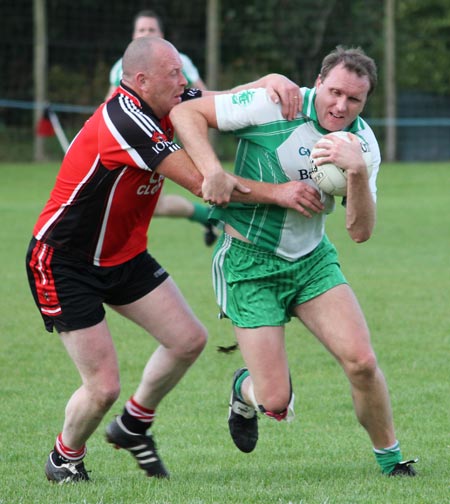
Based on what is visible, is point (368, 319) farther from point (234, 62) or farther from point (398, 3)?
point (398, 3)

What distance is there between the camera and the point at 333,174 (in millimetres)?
5250

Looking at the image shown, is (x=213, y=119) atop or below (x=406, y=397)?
atop

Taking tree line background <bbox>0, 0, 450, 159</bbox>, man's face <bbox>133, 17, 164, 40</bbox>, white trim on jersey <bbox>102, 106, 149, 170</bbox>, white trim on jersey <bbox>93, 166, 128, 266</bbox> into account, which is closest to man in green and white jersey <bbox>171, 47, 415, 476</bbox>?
white trim on jersey <bbox>102, 106, 149, 170</bbox>

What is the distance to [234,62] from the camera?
2769cm

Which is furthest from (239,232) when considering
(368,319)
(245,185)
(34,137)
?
(34,137)

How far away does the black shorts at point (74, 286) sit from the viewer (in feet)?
17.8

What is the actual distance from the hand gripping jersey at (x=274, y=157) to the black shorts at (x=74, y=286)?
24.1 inches

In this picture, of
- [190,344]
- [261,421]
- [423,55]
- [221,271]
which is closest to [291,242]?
[221,271]

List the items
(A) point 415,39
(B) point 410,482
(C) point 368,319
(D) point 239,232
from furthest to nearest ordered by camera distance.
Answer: (A) point 415,39 → (C) point 368,319 → (D) point 239,232 → (B) point 410,482

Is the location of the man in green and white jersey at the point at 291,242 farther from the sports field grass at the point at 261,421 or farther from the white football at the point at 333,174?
the sports field grass at the point at 261,421

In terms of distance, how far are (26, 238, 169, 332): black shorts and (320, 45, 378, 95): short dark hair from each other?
1.34 m

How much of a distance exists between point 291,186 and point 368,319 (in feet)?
15.1

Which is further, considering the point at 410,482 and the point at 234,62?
the point at 234,62

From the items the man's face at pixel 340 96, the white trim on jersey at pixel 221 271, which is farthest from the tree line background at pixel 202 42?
the man's face at pixel 340 96
